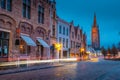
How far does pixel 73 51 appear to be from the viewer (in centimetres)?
6600

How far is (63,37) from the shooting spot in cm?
5841

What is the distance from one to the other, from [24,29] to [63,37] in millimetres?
24067

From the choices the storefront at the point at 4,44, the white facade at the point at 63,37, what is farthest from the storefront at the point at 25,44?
the white facade at the point at 63,37

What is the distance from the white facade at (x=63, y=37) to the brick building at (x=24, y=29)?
37.0ft

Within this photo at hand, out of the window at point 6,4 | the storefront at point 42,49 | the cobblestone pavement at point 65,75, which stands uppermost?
the window at point 6,4

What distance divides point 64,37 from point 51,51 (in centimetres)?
1293

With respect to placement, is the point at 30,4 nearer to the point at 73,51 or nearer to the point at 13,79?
the point at 13,79

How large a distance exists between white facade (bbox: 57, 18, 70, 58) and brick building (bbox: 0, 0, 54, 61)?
37.0 ft

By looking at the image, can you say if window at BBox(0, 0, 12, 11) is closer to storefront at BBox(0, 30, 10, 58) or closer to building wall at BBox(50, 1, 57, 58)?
storefront at BBox(0, 30, 10, 58)

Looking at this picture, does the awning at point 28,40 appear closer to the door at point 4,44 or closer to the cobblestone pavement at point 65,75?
the door at point 4,44

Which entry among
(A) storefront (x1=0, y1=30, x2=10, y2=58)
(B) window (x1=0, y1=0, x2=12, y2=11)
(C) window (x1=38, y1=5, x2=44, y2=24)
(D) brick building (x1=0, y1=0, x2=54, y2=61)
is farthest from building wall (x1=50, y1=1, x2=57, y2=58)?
(A) storefront (x1=0, y1=30, x2=10, y2=58)

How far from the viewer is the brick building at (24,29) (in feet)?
102

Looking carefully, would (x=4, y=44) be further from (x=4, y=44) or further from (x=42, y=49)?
(x=42, y=49)

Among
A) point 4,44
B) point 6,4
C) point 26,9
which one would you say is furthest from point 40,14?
point 4,44
